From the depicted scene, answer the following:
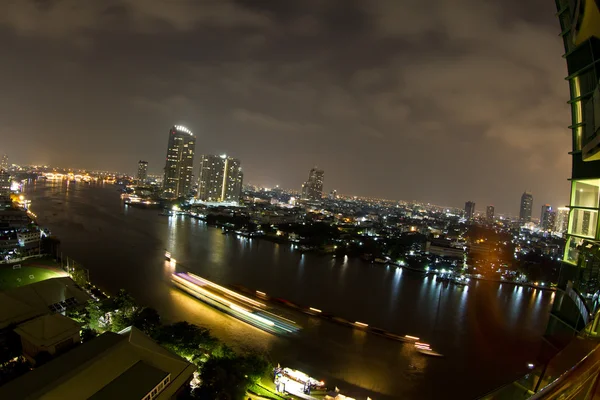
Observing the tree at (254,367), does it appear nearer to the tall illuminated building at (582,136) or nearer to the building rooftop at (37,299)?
the building rooftop at (37,299)

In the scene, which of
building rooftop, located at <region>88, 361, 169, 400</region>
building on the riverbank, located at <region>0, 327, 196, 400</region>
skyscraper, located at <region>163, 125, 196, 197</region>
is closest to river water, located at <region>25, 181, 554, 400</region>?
building on the riverbank, located at <region>0, 327, 196, 400</region>

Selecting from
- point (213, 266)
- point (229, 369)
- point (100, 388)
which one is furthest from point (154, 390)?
point (213, 266)

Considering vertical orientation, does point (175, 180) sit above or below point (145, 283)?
above

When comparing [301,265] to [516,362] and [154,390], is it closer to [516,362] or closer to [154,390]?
[516,362]

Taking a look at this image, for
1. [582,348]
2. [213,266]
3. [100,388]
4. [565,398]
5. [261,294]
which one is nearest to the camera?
[565,398]

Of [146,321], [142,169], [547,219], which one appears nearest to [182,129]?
[142,169]

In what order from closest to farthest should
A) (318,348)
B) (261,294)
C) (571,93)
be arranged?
(571,93) → (318,348) → (261,294)

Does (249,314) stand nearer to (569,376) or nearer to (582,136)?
(582,136)

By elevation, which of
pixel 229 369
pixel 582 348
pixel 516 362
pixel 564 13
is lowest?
pixel 516 362
